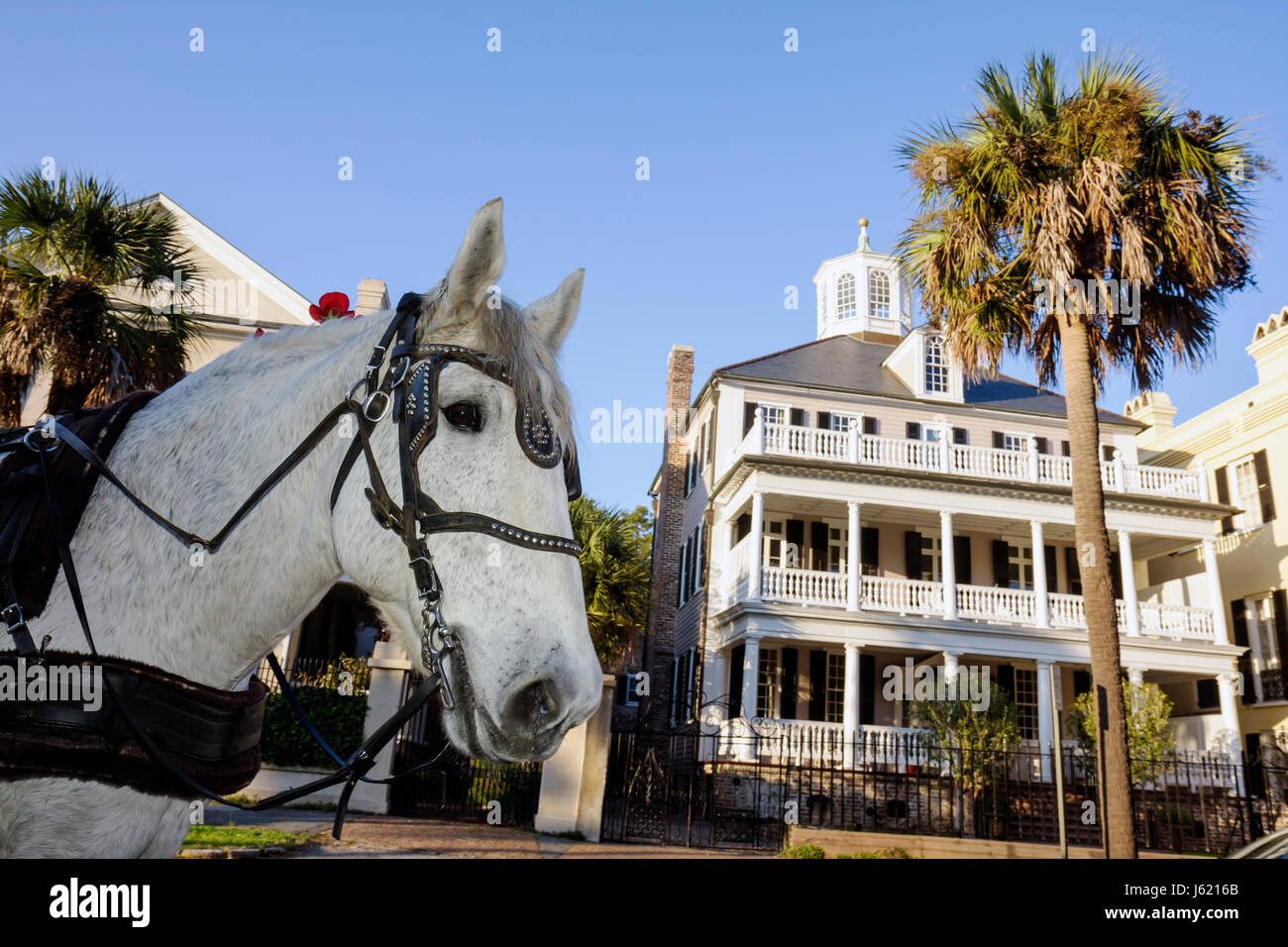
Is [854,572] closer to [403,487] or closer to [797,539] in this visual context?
[797,539]

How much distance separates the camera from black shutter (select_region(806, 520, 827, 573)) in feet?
79.1

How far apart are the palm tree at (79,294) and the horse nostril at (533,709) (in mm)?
11117

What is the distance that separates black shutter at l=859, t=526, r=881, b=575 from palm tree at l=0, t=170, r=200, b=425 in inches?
750

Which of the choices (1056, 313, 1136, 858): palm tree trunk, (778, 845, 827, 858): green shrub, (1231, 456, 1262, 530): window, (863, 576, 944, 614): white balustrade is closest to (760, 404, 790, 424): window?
(863, 576, 944, 614): white balustrade

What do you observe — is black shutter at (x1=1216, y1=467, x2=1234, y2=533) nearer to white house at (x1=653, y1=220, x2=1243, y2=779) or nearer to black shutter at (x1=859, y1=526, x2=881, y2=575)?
white house at (x1=653, y1=220, x2=1243, y2=779)

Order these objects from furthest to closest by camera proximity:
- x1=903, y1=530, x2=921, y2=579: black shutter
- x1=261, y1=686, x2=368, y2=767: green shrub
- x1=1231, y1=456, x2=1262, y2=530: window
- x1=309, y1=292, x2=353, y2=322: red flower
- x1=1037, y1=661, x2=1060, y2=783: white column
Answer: x1=1231, y1=456, x2=1262, y2=530: window
x1=903, y1=530, x2=921, y2=579: black shutter
x1=1037, y1=661, x2=1060, y2=783: white column
x1=261, y1=686, x2=368, y2=767: green shrub
x1=309, y1=292, x2=353, y2=322: red flower

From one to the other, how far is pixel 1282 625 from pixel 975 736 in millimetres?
13063

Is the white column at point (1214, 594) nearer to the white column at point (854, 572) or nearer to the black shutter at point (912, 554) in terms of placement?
the black shutter at point (912, 554)

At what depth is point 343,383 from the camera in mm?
1914

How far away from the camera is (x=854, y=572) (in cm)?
2170

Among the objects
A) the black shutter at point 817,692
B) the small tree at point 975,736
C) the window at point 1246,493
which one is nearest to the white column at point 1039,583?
the small tree at point 975,736

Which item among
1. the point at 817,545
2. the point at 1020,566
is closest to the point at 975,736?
the point at 817,545
